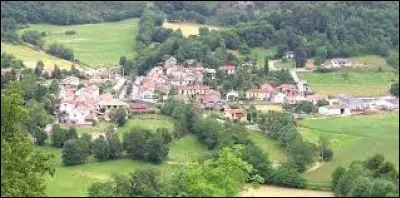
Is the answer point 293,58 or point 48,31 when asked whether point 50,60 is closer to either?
point 48,31

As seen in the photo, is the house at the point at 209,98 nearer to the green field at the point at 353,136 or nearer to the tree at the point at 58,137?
the green field at the point at 353,136

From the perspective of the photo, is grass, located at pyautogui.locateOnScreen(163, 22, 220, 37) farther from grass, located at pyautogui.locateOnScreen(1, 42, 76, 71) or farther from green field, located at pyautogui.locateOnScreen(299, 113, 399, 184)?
green field, located at pyautogui.locateOnScreen(299, 113, 399, 184)

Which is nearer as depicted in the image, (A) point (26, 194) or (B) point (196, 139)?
(A) point (26, 194)

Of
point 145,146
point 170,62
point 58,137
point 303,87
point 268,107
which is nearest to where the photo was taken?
point 145,146

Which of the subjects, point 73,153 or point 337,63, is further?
point 337,63

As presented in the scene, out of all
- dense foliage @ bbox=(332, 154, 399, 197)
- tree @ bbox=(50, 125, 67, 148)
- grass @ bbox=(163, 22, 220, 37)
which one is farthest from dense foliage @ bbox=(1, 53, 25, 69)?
dense foliage @ bbox=(332, 154, 399, 197)

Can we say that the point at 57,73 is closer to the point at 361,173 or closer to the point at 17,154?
the point at 361,173

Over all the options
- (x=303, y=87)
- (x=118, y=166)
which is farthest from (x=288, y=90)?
(x=118, y=166)

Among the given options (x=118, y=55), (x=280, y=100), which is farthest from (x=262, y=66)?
(x=118, y=55)
